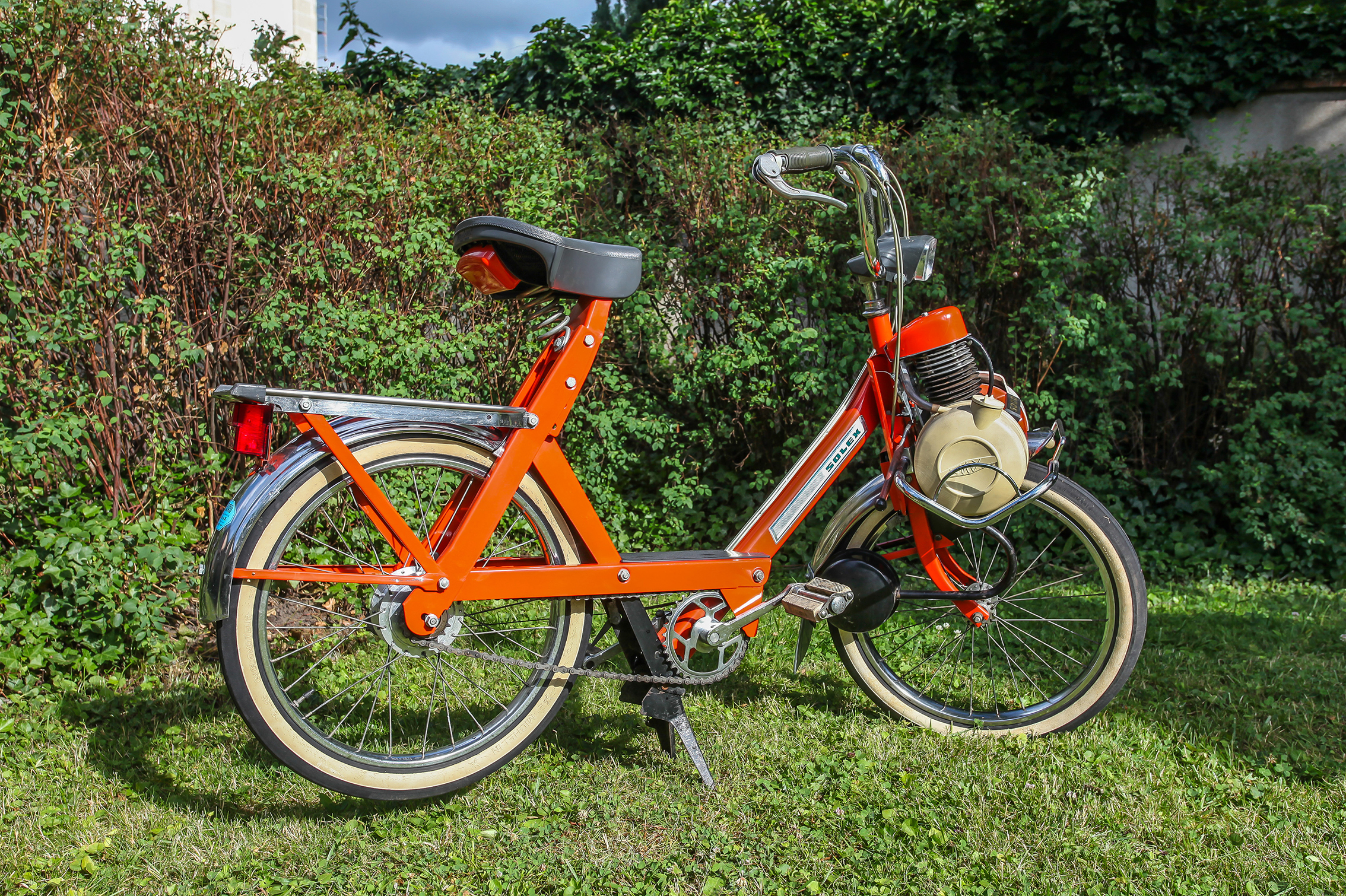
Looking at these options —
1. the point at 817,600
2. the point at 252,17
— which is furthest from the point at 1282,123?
the point at 252,17

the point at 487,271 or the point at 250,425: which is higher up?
the point at 487,271

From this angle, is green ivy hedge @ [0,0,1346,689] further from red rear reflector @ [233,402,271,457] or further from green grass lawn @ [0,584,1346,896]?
red rear reflector @ [233,402,271,457]

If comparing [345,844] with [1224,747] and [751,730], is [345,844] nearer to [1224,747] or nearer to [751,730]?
[751,730]

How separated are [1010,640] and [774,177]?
204 cm

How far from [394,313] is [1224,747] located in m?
3.16

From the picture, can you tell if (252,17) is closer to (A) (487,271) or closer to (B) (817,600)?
(A) (487,271)

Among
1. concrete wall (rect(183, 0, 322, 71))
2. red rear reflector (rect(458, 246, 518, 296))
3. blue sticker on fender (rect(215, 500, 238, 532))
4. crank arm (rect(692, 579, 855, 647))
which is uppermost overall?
concrete wall (rect(183, 0, 322, 71))

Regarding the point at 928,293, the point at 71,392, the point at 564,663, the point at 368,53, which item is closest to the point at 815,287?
the point at 928,293

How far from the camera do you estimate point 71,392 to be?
314cm

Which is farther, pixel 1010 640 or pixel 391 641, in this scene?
pixel 1010 640

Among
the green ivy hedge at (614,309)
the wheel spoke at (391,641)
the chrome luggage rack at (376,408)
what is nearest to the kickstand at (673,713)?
the wheel spoke at (391,641)

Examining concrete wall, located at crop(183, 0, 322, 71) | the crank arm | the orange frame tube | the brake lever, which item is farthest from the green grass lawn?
concrete wall, located at crop(183, 0, 322, 71)

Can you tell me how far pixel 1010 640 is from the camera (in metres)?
3.56

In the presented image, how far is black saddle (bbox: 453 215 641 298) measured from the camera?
2.29 m
